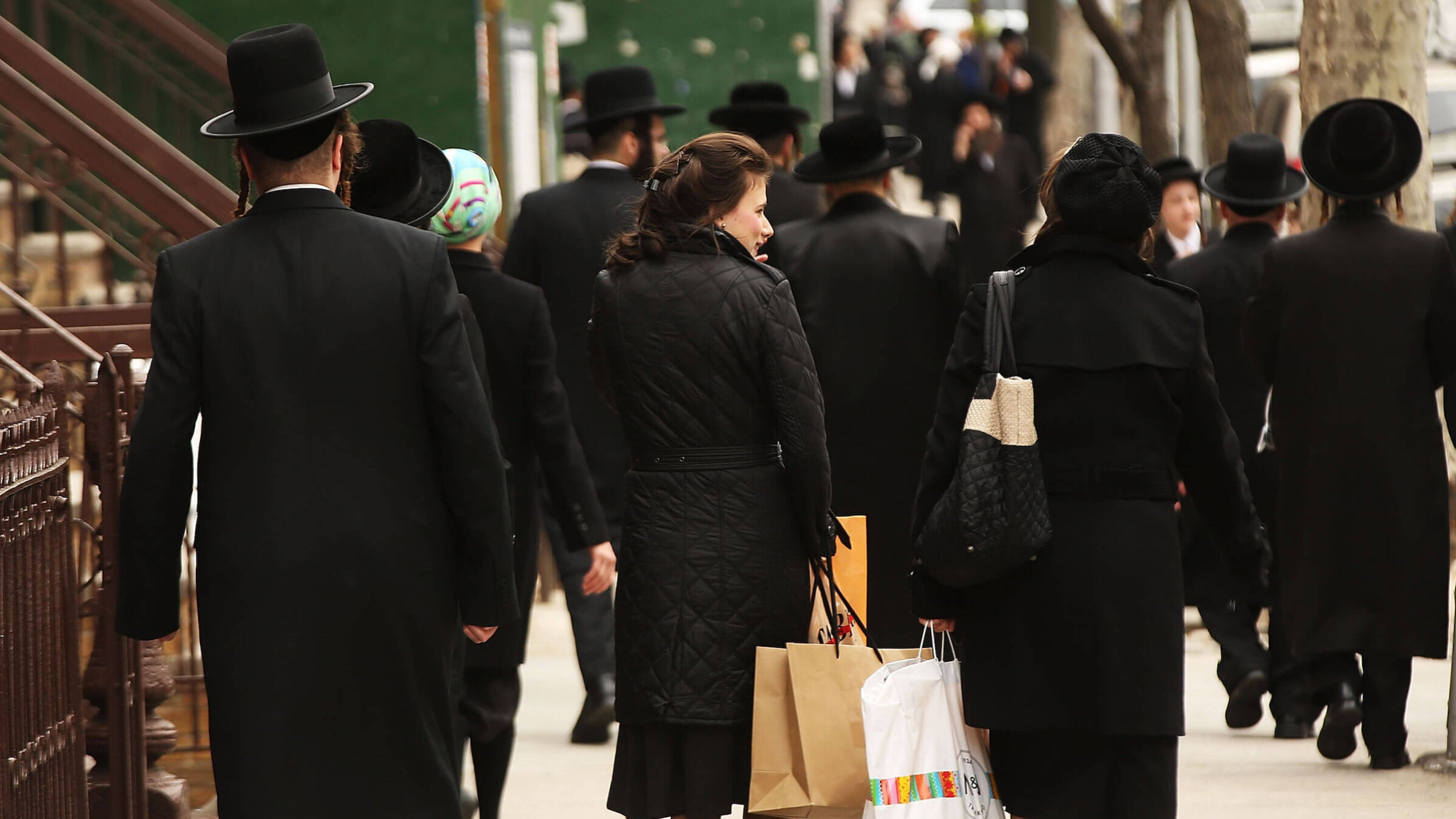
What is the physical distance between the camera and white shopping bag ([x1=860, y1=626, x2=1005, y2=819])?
439 centimetres

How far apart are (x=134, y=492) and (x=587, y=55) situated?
13892 millimetres

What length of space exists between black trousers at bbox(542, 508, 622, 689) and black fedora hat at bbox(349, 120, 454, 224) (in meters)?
2.39

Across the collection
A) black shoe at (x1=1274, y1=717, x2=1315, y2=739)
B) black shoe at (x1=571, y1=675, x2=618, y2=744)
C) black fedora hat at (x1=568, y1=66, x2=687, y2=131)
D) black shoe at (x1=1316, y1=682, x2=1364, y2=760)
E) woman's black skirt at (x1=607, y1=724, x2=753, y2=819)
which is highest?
black fedora hat at (x1=568, y1=66, x2=687, y2=131)

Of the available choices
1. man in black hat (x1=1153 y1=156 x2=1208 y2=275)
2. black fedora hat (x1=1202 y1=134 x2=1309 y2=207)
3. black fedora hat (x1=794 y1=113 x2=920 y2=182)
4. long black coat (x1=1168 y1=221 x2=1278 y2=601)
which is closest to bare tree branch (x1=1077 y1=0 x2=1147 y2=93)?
man in black hat (x1=1153 y1=156 x2=1208 y2=275)

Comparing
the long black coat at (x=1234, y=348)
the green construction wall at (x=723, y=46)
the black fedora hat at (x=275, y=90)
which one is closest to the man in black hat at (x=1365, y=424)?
the long black coat at (x=1234, y=348)

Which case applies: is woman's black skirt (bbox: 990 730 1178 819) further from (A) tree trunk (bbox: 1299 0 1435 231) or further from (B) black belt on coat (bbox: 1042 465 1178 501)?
(A) tree trunk (bbox: 1299 0 1435 231)

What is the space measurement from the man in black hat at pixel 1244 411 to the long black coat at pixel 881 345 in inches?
42.3

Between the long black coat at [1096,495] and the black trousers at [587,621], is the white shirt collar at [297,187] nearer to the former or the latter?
the long black coat at [1096,495]

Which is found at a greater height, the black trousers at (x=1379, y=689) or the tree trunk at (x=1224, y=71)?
the tree trunk at (x=1224, y=71)

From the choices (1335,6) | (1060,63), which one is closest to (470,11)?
(1335,6)

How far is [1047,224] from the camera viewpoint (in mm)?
4586

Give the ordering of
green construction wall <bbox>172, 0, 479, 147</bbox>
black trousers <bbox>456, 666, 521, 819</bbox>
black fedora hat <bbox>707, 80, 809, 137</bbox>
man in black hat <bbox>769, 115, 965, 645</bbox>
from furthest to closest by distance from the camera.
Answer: green construction wall <bbox>172, 0, 479, 147</bbox>, black fedora hat <bbox>707, 80, 809, 137</bbox>, man in black hat <bbox>769, 115, 965, 645</bbox>, black trousers <bbox>456, 666, 521, 819</bbox>

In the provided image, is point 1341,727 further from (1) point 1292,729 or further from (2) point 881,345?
(2) point 881,345

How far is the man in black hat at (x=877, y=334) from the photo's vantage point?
7.08 meters
